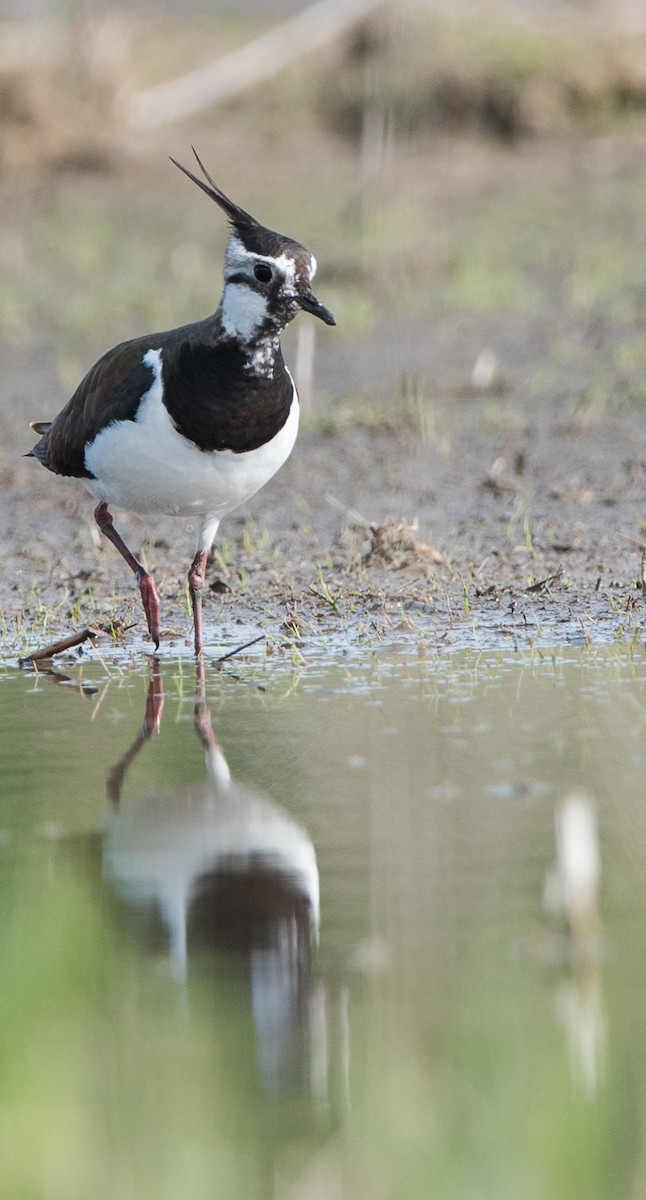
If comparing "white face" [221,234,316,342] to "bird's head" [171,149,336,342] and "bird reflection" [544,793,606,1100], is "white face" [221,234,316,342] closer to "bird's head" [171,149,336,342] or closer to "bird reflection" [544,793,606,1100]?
"bird's head" [171,149,336,342]

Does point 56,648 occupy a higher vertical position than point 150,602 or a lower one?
lower

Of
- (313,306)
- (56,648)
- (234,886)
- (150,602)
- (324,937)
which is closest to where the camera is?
(324,937)

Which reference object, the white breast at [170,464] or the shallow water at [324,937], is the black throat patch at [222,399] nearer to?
the white breast at [170,464]

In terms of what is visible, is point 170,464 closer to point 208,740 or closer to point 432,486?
point 208,740

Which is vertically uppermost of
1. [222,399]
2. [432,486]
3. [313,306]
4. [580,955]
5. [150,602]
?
[313,306]

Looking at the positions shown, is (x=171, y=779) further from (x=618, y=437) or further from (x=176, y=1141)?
(x=618, y=437)

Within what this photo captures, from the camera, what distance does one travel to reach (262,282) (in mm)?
5535

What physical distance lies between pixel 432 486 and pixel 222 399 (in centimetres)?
270

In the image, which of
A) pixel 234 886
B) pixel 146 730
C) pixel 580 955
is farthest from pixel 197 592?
pixel 580 955

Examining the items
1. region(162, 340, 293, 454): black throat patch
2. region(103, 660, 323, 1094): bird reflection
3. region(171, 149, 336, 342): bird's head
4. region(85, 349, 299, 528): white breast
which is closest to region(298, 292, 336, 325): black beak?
region(171, 149, 336, 342): bird's head

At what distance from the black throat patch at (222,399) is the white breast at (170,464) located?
34 mm

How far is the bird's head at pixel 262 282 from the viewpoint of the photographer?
550cm

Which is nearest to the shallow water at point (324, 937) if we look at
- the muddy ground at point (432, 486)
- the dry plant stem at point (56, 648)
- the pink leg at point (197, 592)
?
the dry plant stem at point (56, 648)

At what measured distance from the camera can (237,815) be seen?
4422 millimetres
